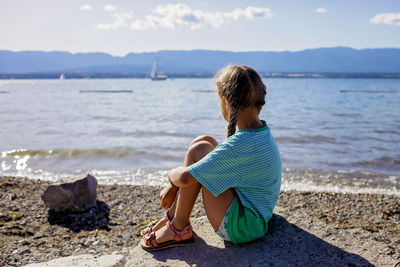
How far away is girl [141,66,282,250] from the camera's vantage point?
2428 millimetres

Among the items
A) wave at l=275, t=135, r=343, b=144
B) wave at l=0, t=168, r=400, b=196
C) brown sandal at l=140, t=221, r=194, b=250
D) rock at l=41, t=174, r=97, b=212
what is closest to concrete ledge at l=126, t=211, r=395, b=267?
brown sandal at l=140, t=221, r=194, b=250

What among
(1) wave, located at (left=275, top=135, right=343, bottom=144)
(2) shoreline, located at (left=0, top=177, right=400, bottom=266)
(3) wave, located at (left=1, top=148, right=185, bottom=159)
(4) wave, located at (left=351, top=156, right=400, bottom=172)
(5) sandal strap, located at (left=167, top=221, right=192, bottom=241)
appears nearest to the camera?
(5) sandal strap, located at (left=167, top=221, right=192, bottom=241)

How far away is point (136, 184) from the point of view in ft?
24.1

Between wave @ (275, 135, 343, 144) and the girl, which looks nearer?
the girl

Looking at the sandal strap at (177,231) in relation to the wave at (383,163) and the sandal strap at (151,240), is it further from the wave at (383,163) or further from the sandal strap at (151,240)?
the wave at (383,163)

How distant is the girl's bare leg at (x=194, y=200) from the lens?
8.57 ft

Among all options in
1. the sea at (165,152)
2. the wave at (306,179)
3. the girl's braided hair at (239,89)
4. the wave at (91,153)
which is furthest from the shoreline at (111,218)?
the wave at (91,153)

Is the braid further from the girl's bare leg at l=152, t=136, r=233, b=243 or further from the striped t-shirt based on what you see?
the girl's bare leg at l=152, t=136, r=233, b=243

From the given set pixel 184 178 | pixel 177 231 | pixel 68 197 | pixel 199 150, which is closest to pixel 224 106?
pixel 199 150

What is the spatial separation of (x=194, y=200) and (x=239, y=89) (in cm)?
89

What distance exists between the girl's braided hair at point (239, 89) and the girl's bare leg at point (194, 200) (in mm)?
288

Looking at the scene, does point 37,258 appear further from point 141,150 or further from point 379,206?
point 141,150

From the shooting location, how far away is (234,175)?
2.47 m

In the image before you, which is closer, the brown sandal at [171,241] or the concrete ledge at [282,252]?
the concrete ledge at [282,252]
